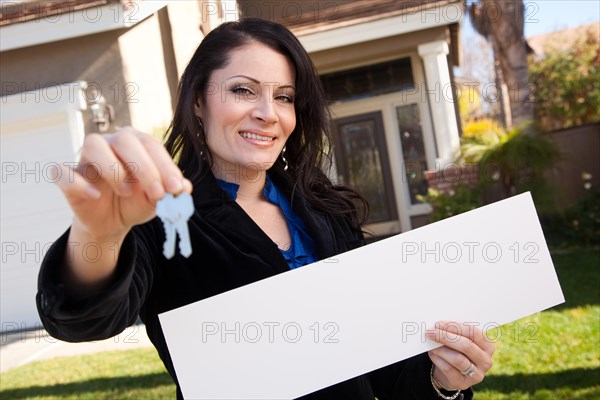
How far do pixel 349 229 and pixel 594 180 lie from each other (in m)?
10.6

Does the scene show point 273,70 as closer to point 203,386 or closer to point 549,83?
point 203,386

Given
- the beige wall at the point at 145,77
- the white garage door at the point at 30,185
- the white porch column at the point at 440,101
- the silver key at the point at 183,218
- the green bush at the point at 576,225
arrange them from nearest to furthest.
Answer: the silver key at the point at 183,218
the white garage door at the point at 30,185
the beige wall at the point at 145,77
the green bush at the point at 576,225
the white porch column at the point at 440,101

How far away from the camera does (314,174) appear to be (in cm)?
218

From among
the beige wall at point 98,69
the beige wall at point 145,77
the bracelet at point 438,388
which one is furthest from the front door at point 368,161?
the bracelet at point 438,388

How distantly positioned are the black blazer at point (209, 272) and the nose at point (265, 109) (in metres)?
0.21

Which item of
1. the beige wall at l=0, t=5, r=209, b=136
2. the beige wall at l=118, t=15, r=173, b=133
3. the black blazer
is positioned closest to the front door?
the beige wall at l=118, t=15, r=173, b=133

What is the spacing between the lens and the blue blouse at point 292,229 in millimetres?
1843

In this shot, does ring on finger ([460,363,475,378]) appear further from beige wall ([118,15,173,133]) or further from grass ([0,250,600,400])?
beige wall ([118,15,173,133])

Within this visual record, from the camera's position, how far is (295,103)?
2057mm

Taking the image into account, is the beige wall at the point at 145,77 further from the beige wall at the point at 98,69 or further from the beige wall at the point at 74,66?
the beige wall at the point at 74,66

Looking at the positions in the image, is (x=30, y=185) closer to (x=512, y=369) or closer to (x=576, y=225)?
(x=512, y=369)

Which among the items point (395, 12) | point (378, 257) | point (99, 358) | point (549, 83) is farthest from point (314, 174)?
point (549, 83)

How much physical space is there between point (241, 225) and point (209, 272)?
16cm

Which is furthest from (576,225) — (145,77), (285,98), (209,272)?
(209,272)
